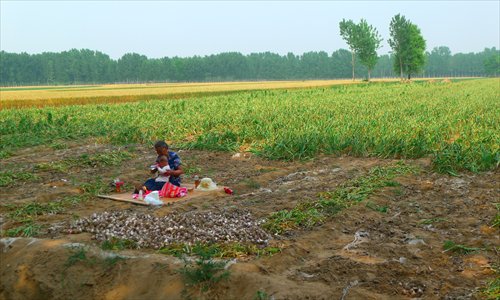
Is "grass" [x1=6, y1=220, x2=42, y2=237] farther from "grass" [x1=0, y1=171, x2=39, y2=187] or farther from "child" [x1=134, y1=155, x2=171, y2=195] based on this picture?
"grass" [x1=0, y1=171, x2=39, y2=187]

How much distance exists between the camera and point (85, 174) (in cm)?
1020

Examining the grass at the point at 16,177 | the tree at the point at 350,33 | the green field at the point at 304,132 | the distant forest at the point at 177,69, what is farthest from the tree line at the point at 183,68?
the grass at the point at 16,177

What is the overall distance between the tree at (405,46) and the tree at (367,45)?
18.2ft

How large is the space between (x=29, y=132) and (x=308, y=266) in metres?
13.9

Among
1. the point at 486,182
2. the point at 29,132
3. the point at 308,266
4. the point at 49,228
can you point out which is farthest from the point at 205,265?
the point at 29,132

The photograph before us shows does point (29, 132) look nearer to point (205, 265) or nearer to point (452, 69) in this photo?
point (205, 265)

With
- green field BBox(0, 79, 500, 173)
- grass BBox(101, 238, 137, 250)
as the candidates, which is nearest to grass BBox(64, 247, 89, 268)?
grass BBox(101, 238, 137, 250)

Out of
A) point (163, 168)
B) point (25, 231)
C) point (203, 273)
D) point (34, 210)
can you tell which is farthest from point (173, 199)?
point (203, 273)

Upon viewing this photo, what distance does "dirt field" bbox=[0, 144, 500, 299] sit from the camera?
4.59m

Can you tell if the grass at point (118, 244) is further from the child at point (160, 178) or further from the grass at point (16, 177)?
the grass at point (16, 177)

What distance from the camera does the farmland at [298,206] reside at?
189 inches

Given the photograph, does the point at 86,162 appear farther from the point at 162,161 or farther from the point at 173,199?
the point at 173,199

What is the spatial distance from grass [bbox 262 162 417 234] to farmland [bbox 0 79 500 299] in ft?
0.08

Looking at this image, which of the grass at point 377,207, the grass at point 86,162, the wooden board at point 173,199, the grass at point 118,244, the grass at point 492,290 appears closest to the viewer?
the grass at point 492,290
